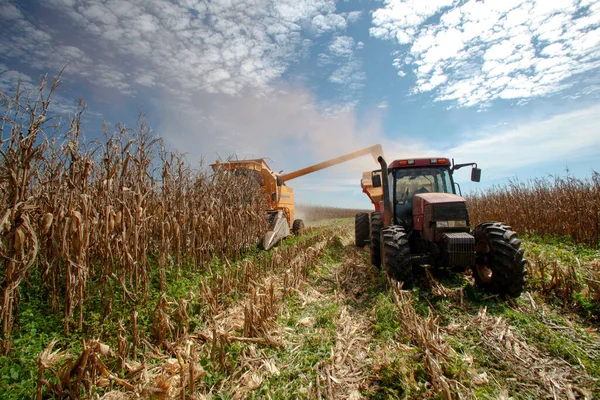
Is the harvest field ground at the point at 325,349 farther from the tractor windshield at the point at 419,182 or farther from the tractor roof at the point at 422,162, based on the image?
the tractor roof at the point at 422,162

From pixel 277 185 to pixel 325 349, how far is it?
8.78 meters

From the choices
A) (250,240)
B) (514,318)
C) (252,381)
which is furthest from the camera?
(250,240)

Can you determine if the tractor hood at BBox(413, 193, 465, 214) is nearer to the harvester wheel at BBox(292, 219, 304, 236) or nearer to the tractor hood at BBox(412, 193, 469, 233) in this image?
the tractor hood at BBox(412, 193, 469, 233)

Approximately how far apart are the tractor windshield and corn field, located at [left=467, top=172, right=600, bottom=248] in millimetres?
5971

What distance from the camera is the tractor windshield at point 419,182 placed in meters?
6.17

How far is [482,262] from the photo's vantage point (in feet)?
16.4

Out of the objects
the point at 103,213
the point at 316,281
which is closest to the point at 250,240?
the point at 316,281

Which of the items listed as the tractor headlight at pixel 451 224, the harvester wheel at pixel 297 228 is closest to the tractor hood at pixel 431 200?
the tractor headlight at pixel 451 224

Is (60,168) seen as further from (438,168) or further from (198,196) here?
(438,168)

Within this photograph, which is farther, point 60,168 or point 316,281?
point 316,281

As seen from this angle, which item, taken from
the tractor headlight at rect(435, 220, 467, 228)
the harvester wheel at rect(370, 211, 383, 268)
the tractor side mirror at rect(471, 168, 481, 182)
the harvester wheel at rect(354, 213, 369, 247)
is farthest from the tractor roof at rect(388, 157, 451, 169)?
the harvester wheel at rect(354, 213, 369, 247)

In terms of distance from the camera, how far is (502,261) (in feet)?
14.5

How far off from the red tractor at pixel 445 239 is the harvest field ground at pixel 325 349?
1.17 ft

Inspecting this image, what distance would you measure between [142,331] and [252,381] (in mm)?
1658
